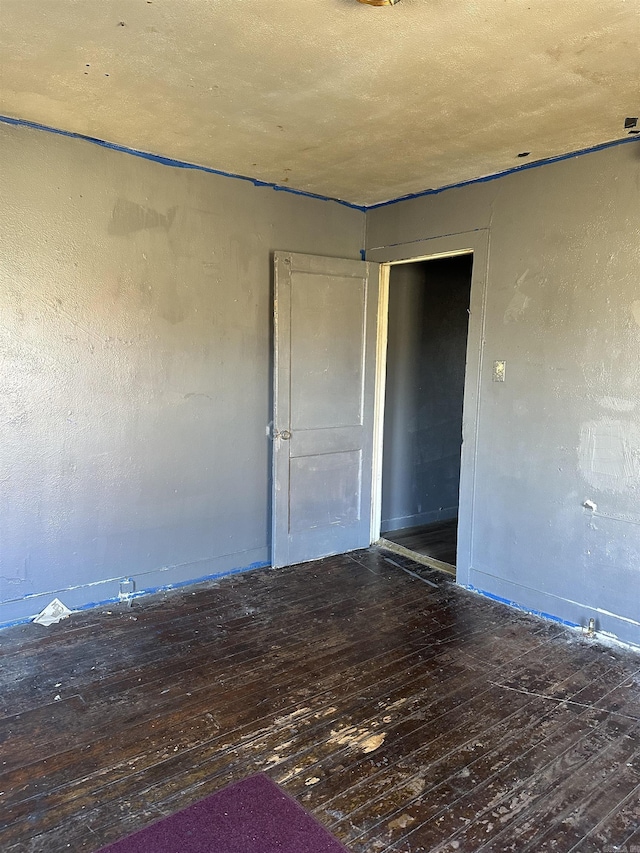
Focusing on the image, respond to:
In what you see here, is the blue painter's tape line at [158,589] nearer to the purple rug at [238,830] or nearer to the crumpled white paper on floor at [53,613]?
the crumpled white paper on floor at [53,613]

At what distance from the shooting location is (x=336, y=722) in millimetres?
2361

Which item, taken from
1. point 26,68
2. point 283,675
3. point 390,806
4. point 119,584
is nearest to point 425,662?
point 283,675

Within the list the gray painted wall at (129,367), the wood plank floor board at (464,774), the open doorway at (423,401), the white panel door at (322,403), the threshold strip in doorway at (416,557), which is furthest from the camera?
the open doorway at (423,401)

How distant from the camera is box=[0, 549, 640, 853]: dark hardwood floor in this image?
1880 mm

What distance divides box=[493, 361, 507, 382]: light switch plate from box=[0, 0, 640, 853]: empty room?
19 mm

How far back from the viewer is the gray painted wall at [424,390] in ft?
15.9

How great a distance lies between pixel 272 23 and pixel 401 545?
12.0 feet

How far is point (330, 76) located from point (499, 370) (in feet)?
6.49

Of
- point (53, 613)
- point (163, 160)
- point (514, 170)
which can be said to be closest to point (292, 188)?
point (163, 160)

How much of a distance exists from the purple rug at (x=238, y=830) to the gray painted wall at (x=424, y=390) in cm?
309

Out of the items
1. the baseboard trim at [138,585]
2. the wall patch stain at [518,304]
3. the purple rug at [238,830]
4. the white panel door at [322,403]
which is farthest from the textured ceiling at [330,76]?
the purple rug at [238,830]

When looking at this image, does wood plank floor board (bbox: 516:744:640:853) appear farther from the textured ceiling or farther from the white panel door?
the textured ceiling

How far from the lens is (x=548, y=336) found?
10.8ft

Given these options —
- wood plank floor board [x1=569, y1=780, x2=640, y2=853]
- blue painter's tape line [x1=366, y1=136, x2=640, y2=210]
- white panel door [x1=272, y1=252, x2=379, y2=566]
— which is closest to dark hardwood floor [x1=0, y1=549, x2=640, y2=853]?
wood plank floor board [x1=569, y1=780, x2=640, y2=853]
